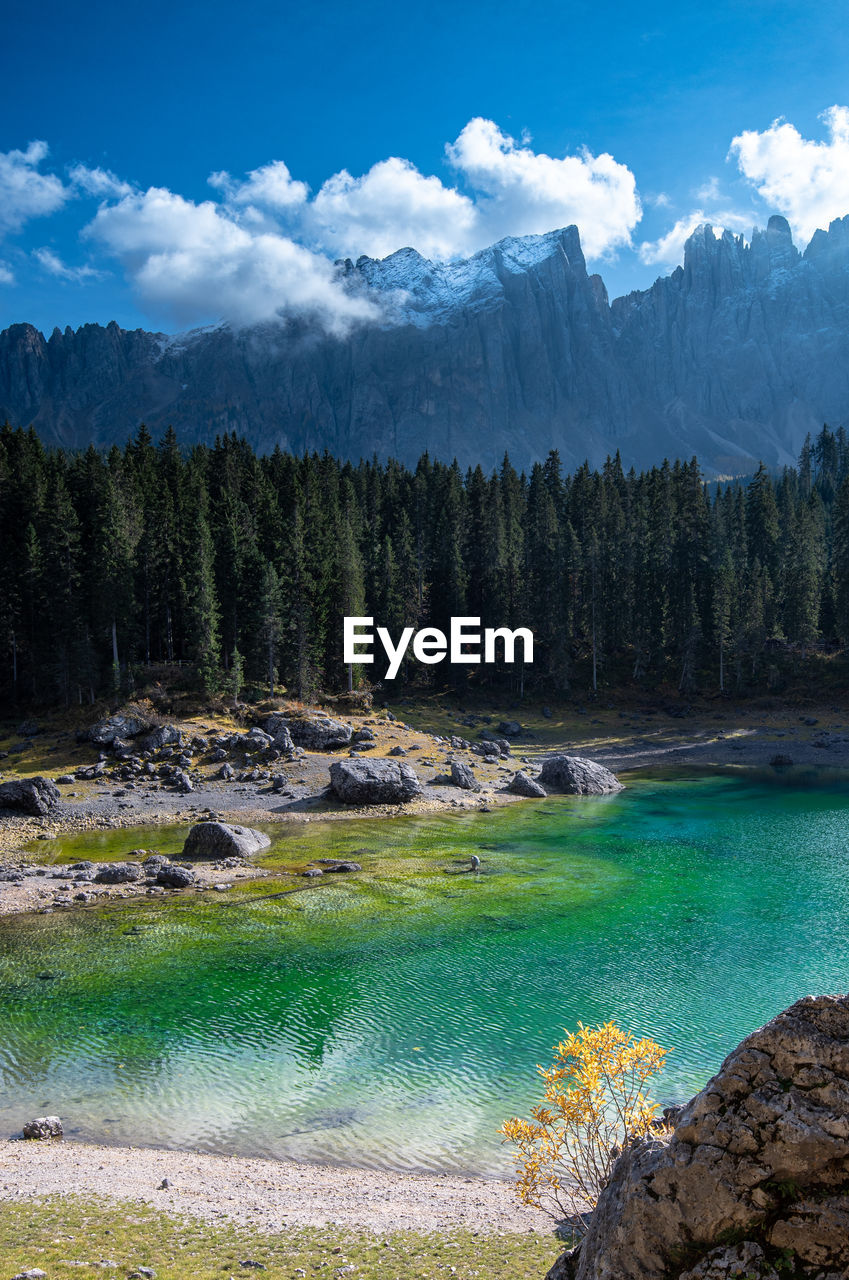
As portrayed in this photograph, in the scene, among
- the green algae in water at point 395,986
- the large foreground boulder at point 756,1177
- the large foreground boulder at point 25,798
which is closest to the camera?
the large foreground boulder at point 756,1177

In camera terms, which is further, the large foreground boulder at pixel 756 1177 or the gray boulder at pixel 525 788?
the gray boulder at pixel 525 788

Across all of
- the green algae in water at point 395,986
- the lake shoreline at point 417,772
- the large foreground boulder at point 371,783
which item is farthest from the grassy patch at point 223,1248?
the large foreground boulder at point 371,783

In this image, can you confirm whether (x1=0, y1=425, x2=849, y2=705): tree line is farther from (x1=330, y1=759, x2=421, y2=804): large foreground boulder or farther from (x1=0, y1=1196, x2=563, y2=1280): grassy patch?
(x1=0, y1=1196, x2=563, y2=1280): grassy patch

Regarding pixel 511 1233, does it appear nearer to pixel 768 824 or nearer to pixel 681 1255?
pixel 681 1255

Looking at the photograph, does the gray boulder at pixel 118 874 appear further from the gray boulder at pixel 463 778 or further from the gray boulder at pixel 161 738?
the gray boulder at pixel 463 778

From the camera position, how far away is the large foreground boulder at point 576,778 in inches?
2441

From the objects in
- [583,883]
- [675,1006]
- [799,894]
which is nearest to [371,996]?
[675,1006]

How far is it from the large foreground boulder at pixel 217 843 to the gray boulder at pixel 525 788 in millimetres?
24489

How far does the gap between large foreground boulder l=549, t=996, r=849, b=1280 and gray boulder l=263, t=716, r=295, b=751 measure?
55885 millimetres

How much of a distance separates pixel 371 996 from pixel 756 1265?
2057cm

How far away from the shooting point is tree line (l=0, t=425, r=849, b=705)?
6944 centimetres

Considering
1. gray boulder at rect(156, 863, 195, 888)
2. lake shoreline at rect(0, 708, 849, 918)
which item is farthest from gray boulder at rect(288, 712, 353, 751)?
gray boulder at rect(156, 863, 195, 888)

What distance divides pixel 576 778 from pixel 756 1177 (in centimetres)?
5702

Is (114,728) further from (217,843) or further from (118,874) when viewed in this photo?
(118,874)
